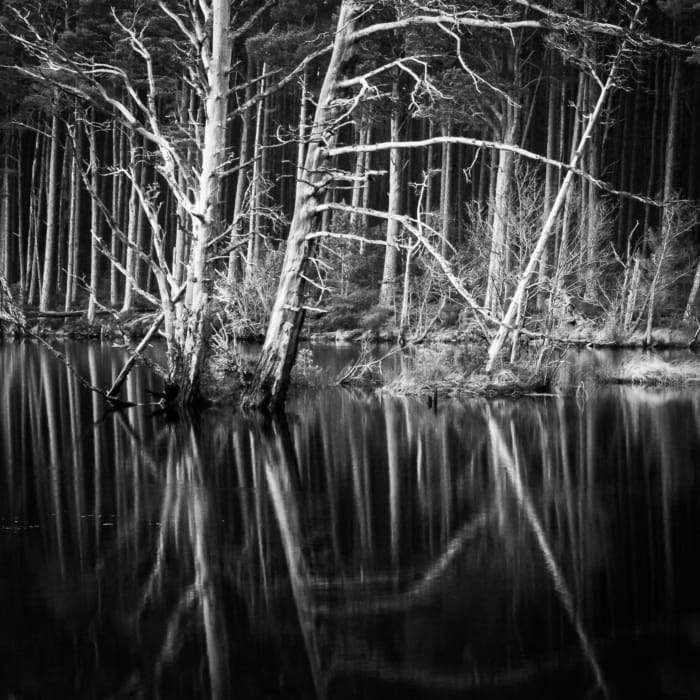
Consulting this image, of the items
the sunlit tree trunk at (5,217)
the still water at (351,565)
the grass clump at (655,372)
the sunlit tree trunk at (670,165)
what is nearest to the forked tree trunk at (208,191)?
the still water at (351,565)

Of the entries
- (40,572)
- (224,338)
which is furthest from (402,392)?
(40,572)

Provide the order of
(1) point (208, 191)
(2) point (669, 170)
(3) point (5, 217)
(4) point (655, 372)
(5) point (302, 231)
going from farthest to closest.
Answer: (3) point (5, 217), (2) point (669, 170), (4) point (655, 372), (1) point (208, 191), (5) point (302, 231)

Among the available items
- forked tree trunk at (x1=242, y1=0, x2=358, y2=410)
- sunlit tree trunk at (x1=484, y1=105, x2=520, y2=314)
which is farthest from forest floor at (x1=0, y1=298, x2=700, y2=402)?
sunlit tree trunk at (x1=484, y1=105, x2=520, y2=314)

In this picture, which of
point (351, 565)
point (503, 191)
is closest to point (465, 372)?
point (351, 565)

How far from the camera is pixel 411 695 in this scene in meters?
3.95

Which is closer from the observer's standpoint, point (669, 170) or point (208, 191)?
point (208, 191)

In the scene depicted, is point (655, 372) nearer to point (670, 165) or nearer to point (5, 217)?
point (670, 165)

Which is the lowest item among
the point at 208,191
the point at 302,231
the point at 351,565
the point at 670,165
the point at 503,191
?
the point at 351,565

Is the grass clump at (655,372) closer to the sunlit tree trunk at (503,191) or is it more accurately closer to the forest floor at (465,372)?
the forest floor at (465,372)

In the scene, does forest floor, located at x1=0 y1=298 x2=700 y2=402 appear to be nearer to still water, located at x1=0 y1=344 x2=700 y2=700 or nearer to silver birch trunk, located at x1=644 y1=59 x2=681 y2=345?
still water, located at x1=0 y1=344 x2=700 y2=700

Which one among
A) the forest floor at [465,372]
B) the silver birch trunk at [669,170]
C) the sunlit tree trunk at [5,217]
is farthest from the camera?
the sunlit tree trunk at [5,217]

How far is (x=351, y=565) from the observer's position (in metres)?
5.93

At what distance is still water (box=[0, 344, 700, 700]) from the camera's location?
4.18 m

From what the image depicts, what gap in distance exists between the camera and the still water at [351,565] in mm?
4184
